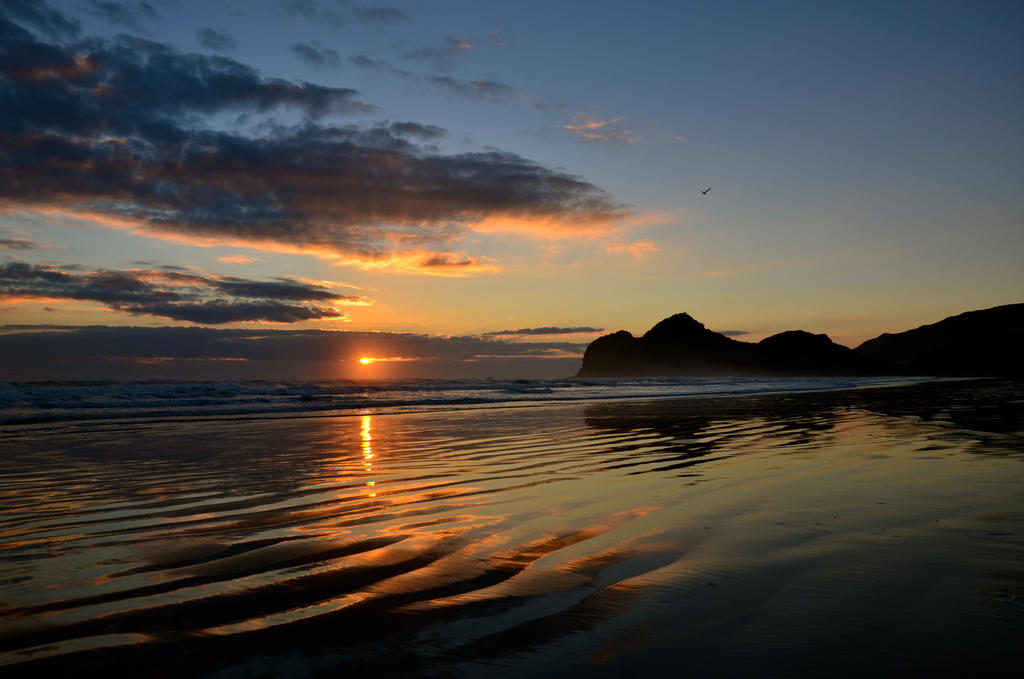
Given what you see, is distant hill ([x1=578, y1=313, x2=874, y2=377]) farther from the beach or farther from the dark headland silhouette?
the beach

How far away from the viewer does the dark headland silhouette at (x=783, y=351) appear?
12803 cm

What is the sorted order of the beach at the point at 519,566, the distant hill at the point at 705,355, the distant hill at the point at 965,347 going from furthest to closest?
the distant hill at the point at 705,355 → the distant hill at the point at 965,347 → the beach at the point at 519,566

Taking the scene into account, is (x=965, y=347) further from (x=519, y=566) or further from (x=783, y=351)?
(x=519, y=566)

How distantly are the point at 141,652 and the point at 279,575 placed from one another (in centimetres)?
117

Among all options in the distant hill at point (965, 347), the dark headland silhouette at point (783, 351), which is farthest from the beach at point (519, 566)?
the dark headland silhouette at point (783, 351)

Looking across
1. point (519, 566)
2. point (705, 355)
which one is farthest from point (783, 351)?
point (519, 566)

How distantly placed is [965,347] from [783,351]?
34.9 metres

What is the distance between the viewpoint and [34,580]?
3.83 meters

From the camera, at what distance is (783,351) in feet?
472

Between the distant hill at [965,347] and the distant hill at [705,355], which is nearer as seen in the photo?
the distant hill at [965,347]

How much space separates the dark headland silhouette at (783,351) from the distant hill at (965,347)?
20 cm

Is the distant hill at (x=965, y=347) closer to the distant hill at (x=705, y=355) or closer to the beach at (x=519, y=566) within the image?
the distant hill at (x=705, y=355)

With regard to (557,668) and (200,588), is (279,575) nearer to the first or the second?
(200,588)

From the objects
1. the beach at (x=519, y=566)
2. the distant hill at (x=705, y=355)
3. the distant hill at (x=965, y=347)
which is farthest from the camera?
the distant hill at (x=705, y=355)
